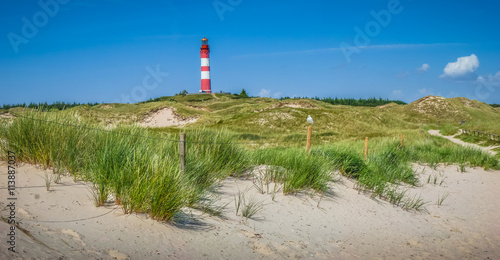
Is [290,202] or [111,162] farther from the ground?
[111,162]

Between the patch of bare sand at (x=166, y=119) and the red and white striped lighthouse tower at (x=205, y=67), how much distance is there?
35.6 metres

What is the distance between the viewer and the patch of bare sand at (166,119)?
46994mm

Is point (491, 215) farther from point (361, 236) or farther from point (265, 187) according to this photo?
point (265, 187)

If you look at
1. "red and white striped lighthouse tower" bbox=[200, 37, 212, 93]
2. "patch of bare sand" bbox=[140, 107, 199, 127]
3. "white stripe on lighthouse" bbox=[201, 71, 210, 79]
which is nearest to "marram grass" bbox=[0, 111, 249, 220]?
"patch of bare sand" bbox=[140, 107, 199, 127]

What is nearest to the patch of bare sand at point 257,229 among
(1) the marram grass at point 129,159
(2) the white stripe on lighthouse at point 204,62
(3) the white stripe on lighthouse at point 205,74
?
(1) the marram grass at point 129,159

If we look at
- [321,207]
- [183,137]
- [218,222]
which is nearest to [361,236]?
[321,207]

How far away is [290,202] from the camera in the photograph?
7602 mm

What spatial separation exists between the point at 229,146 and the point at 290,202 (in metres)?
2.24

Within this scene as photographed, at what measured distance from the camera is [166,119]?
159 feet

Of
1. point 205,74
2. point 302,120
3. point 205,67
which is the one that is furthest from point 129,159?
point 205,74

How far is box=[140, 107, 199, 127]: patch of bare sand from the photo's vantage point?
154ft

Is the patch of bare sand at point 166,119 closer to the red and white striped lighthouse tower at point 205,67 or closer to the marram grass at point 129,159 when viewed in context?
the red and white striped lighthouse tower at point 205,67

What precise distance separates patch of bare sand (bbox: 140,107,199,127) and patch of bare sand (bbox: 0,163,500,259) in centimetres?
3890

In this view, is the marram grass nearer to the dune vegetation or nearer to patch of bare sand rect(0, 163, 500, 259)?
the dune vegetation
